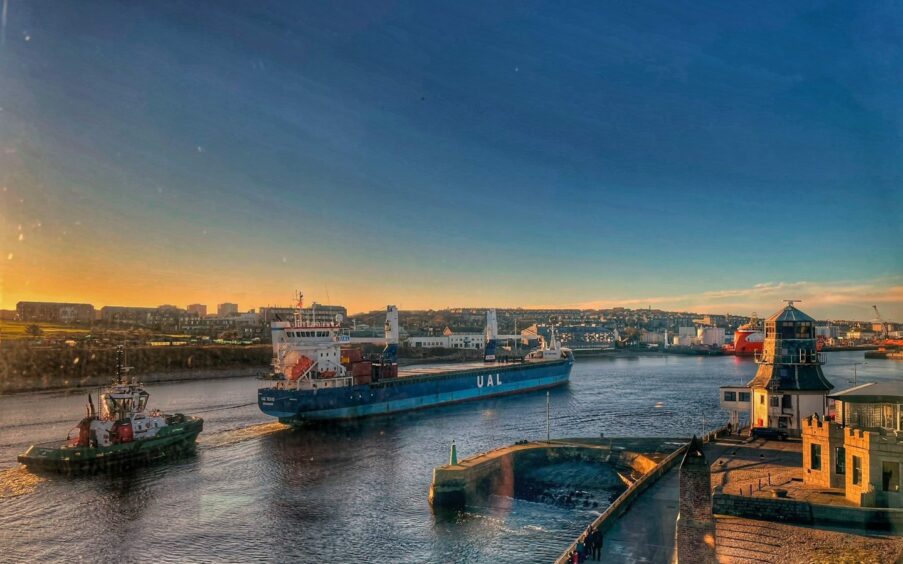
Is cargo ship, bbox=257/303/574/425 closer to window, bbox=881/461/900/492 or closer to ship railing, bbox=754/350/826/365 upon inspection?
ship railing, bbox=754/350/826/365

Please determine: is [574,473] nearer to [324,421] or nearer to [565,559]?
[565,559]

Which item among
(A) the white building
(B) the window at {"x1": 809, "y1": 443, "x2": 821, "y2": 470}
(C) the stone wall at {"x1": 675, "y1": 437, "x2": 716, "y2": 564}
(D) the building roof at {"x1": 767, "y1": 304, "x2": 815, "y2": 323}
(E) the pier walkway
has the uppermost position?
(D) the building roof at {"x1": 767, "y1": 304, "x2": 815, "y2": 323}

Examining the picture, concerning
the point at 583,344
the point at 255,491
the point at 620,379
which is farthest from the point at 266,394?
the point at 583,344

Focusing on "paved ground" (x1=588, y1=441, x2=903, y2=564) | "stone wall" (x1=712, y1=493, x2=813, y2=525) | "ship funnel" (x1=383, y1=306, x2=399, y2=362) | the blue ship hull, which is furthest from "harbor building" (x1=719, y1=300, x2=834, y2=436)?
"ship funnel" (x1=383, y1=306, x2=399, y2=362)

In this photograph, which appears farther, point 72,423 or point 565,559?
point 72,423

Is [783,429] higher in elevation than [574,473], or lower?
higher

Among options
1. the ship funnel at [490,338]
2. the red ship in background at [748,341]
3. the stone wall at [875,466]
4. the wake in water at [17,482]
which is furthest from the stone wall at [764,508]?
the red ship in background at [748,341]

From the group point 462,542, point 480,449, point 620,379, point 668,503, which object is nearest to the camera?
point 668,503
